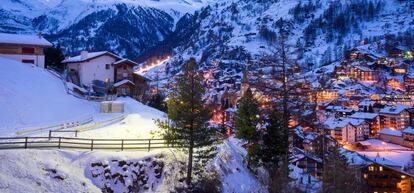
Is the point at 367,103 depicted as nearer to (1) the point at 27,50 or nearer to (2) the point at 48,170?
(1) the point at 27,50

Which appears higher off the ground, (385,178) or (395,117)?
(395,117)

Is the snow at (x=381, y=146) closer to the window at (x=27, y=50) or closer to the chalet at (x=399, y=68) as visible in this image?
the chalet at (x=399, y=68)

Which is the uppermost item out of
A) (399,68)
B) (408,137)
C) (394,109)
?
(399,68)

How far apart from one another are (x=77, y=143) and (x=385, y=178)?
62.8 m

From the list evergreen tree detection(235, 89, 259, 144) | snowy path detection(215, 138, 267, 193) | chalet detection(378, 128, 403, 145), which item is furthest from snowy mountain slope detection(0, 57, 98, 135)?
chalet detection(378, 128, 403, 145)

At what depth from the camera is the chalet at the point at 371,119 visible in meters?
105

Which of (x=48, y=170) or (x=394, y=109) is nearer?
(x=48, y=170)

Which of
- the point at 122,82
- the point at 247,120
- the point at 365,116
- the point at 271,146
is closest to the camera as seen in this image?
the point at 271,146

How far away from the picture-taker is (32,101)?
1651 inches

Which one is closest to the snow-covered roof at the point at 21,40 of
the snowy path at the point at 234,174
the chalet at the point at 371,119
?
the snowy path at the point at 234,174

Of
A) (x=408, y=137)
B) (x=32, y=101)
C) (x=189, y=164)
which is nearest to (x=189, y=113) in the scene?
(x=189, y=164)

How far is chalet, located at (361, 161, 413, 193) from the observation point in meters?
67.2

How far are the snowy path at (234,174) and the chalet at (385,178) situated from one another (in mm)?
41537

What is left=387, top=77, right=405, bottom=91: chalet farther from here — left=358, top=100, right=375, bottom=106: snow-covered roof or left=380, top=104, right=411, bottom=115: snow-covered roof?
left=380, top=104, right=411, bottom=115: snow-covered roof
